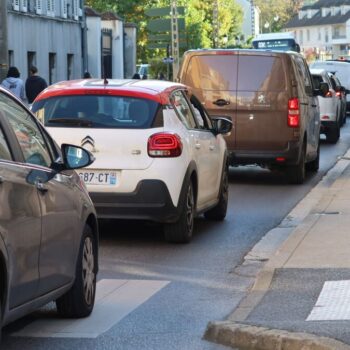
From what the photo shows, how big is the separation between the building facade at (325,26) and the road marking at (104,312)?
14766 cm

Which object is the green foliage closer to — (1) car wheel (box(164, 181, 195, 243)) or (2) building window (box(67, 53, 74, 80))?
(2) building window (box(67, 53, 74, 80))

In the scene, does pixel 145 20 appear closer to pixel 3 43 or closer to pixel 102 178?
pixel 3 43

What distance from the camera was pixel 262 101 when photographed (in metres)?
18.0

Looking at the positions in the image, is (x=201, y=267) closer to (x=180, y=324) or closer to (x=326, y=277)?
(x=326, y=277)

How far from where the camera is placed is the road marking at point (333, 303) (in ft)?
24.8

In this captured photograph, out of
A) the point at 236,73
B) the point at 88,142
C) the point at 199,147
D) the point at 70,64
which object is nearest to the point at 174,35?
the point at 70,64

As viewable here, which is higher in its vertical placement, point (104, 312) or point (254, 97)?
point (254, 97)

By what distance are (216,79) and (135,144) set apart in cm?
701

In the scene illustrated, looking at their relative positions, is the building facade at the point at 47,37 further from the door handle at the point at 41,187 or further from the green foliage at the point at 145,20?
the door handle at the point at 41,187

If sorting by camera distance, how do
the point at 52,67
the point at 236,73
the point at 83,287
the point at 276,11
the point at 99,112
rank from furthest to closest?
the point at 276,11, the point at 52,67, the point at 236,73, the point at 99,112, the point at 83,287

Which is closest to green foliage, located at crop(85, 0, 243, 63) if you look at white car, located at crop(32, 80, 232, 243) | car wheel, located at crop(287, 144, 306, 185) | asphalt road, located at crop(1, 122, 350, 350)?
car wheel, located at crop(287, 144, 306, 185)

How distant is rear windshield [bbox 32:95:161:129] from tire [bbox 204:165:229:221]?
2.05m

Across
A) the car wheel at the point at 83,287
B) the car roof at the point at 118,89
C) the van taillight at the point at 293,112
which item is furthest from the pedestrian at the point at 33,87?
the car wheel at the point at 83,287

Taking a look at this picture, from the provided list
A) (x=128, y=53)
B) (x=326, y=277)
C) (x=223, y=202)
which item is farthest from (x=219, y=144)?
(x=128, y=53)
